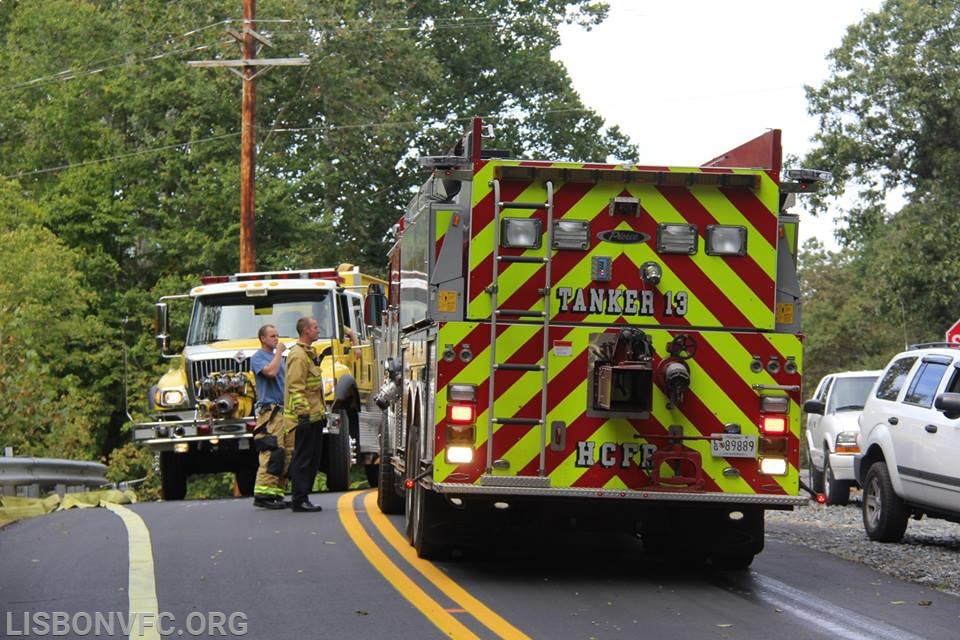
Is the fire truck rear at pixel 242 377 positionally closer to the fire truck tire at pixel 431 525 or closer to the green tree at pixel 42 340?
the fire truck tire at pixel 431 525

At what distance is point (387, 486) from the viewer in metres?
15.2

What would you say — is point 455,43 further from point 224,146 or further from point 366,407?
point 366,407

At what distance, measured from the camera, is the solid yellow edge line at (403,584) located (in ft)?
29.4

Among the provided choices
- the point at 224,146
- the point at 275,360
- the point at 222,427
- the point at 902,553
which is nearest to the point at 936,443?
the point at 902,553

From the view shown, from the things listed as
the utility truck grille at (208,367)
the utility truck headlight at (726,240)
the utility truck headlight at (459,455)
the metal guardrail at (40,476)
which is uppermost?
the utility truck headlight at (726,240)

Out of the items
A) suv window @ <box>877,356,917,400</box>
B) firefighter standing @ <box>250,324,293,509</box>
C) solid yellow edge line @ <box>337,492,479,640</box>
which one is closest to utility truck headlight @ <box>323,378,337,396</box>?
firefighter standing @ <box>250,324,293,509</box>

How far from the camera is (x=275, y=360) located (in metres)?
16.1

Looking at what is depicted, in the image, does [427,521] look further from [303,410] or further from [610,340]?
[303,410]

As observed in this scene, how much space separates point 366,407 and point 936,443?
29.2 ft

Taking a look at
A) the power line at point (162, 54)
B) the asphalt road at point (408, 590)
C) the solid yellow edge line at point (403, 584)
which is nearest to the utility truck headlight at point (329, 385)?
the solid yellow edge line at point (403, 584)

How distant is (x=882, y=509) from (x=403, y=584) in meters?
6.27

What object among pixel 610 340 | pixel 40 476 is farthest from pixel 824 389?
pixel 610 340

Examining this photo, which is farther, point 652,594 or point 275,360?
point 275,360

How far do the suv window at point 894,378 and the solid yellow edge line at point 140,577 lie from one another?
7355mm
